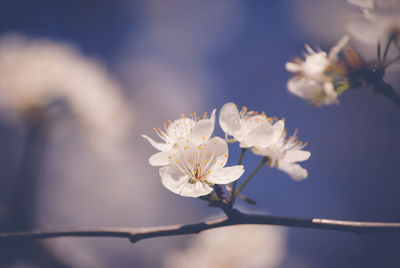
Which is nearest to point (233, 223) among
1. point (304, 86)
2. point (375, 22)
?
point (304, 86)

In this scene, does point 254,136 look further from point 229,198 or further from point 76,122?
point 76,122

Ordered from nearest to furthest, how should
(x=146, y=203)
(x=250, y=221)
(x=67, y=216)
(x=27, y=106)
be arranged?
(x=250, y=221) < (x=27, y=106) < (x=67, y=216) < (x=146, y=203)

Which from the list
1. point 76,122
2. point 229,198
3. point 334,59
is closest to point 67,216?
point 76,122

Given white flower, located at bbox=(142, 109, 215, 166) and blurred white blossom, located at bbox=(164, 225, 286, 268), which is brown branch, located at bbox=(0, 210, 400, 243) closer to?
white flower, located at bbox=(142, 109, 215, 166)

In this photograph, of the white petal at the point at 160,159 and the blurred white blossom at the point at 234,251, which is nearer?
the white petal at the point at 160,159

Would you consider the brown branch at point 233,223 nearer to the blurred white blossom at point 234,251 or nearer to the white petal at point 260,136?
the white petal at point 260,136

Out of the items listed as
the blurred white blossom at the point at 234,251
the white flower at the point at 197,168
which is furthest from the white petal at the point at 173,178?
the blurred white blossom at the point at 234,251
